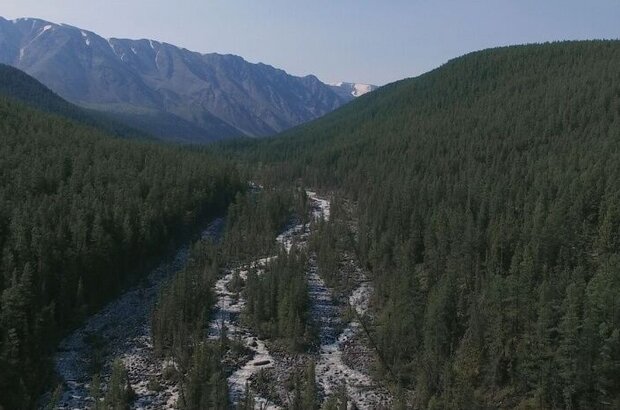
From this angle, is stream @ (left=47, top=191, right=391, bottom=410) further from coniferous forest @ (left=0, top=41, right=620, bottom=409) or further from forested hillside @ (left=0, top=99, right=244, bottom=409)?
forested hillside @ (left=0, top=99, right=244, bottom=409)

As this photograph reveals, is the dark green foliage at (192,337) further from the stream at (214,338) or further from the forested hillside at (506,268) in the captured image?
the forested hillside at (506,268)

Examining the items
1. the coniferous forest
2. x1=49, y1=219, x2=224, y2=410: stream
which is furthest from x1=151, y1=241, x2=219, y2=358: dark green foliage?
x1=49, y1=219, x2=224, y2=410: stream

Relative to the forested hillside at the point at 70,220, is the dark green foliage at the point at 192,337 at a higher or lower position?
lower

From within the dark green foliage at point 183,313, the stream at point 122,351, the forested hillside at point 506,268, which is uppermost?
the forested hillside at point 506,268

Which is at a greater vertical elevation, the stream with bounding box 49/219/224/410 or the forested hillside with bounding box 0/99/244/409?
the forested hillside with bounding box 0/99/244/409

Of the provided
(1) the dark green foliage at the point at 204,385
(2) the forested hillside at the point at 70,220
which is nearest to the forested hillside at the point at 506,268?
(1) the dark green foliage at the point at 204,385
